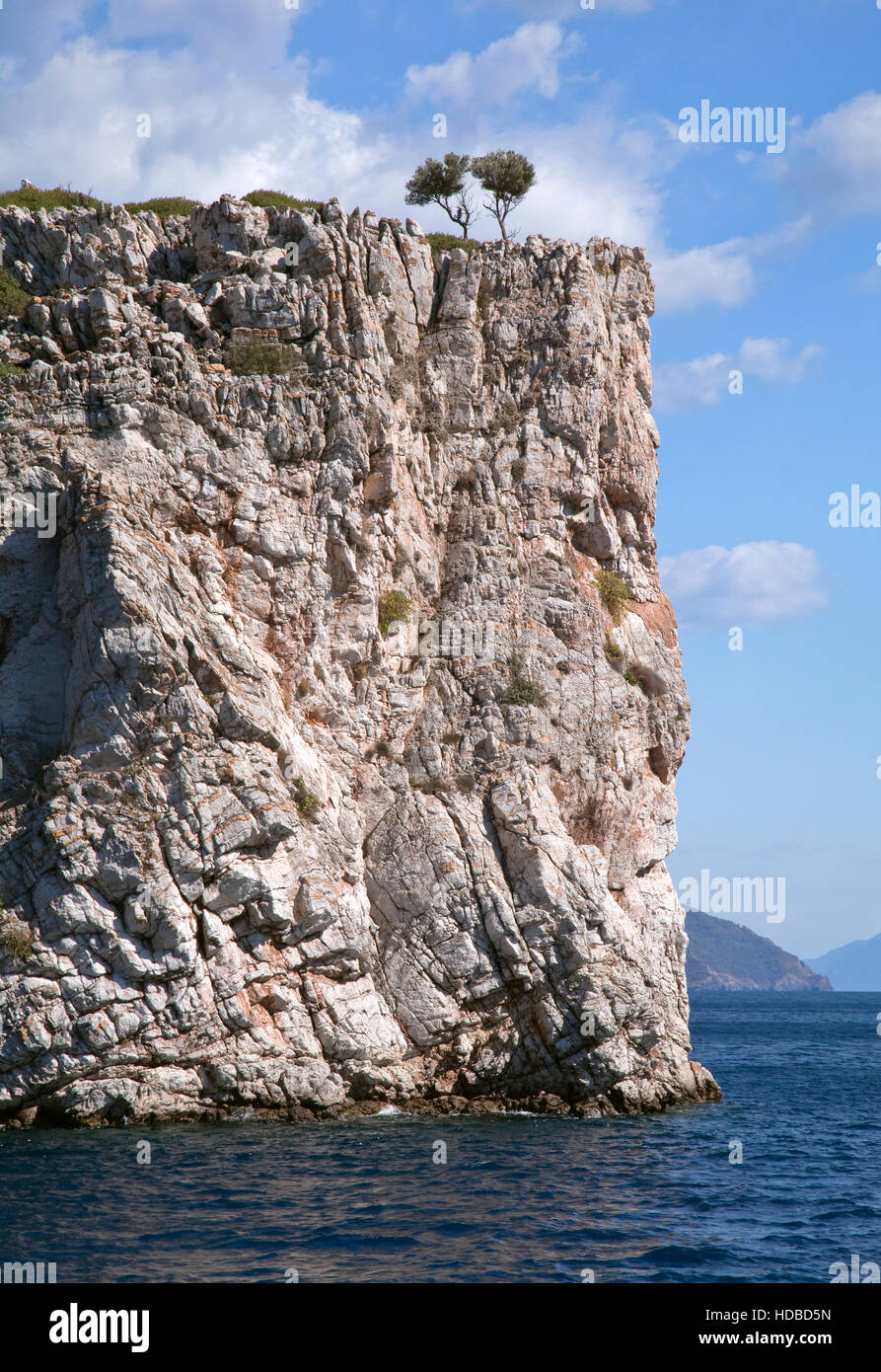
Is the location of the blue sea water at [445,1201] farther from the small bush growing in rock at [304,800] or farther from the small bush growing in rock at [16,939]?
the small bush growing in rock at [304,800]

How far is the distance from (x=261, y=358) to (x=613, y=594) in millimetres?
14124

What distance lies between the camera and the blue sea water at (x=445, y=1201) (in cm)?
1884

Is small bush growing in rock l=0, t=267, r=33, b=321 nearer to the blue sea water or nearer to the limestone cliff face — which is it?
the limestone cliff face

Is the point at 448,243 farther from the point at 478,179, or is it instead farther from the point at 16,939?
the point at 16,939

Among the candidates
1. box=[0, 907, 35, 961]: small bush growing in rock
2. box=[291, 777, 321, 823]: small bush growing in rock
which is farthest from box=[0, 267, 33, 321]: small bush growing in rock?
box=[0, 907, 35, 961]: small bush growing in rock

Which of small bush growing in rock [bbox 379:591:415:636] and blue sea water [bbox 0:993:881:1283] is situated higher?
small bush growing in rock [bbox 379:591:415:636]

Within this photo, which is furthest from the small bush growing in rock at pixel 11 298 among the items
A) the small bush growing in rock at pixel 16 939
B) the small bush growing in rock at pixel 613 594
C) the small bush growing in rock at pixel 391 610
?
the small bush growing in rock at pixel 613 594

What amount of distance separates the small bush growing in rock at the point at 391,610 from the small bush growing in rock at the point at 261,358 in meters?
7.67

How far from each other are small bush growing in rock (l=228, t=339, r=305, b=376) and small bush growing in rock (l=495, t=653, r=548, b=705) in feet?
38.5

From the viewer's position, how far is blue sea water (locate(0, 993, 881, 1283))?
61.8ft

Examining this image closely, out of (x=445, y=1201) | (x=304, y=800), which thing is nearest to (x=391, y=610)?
(x=304, y=800)

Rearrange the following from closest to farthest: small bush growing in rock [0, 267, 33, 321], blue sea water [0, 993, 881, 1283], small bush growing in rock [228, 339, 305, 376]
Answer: blue sea water [0, 993, 881, 1283] < small bush growing in rock [228, 339, 305, 376] < small bush growing in rock [0, 267, 33, 321]

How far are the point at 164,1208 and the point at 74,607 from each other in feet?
54.6
